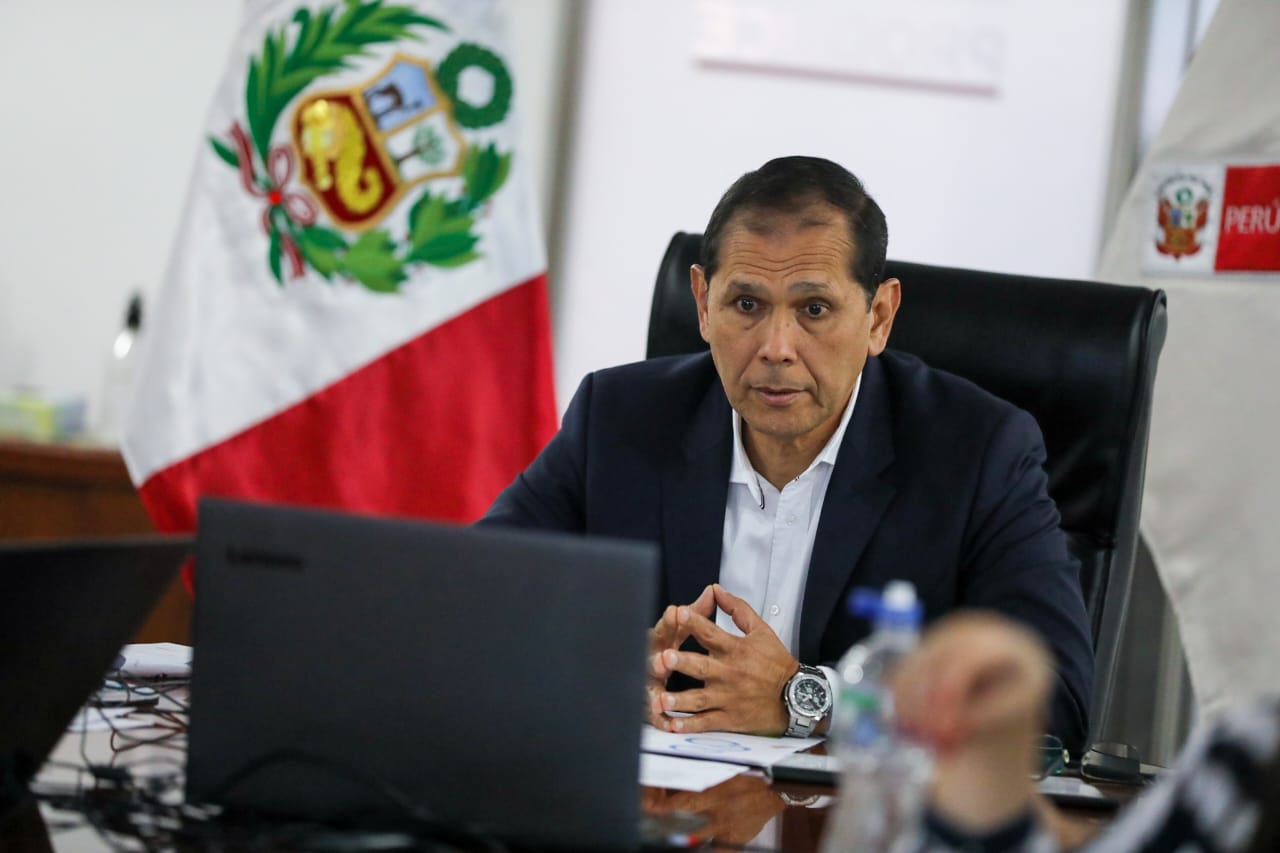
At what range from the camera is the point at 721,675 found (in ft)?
5.05

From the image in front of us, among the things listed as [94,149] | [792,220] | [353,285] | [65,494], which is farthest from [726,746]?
[94,149]

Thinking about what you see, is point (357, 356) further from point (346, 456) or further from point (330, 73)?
point (330, 73)

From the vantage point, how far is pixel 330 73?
291cm

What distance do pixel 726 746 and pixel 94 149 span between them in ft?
8.56

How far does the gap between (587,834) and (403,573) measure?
0.22 meters

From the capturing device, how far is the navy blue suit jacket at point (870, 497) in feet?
5.92

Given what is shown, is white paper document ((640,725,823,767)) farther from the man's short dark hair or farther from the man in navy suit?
the man's short dark hair

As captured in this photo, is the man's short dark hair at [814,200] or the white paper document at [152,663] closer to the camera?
the white paper document at [152,663]

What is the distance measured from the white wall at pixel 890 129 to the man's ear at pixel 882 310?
47.6 inches

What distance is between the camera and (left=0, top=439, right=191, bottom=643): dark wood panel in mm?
2988

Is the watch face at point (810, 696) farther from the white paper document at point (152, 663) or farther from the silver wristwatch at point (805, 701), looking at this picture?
the white paper document at point (152, 663)

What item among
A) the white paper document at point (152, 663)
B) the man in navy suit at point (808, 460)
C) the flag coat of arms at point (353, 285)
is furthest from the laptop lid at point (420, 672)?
the flag coat of arms at point (353, 285)

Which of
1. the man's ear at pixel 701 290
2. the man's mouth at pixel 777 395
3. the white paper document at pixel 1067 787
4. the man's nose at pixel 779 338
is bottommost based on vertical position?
the white paper document at pixel 1067 787

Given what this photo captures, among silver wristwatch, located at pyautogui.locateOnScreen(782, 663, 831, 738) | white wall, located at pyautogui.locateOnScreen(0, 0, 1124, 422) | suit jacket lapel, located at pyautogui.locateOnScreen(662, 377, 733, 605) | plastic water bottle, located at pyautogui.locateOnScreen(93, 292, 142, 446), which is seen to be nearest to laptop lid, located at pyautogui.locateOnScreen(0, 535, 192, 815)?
silver wristwatch, located at pyautogui.locateOnScreen(782, 663, 831, 738)
